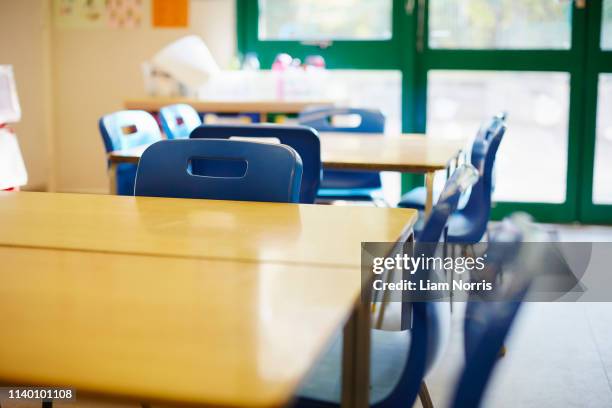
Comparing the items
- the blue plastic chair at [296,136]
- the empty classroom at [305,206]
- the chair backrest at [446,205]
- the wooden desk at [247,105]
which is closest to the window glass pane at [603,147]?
the empty classroom at [305,206]

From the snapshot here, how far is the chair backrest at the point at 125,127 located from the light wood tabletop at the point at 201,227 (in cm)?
92

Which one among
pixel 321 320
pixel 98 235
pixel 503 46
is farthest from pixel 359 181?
pixel 321 320

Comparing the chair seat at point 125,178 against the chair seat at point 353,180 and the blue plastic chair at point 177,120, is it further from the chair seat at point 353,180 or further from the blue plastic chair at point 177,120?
the chair seat at point 353,180

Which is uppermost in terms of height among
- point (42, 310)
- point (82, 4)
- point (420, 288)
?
point (82, 4)

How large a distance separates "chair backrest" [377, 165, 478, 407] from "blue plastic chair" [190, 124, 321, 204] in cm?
103

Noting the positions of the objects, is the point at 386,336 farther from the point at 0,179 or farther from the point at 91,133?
the point at 91,133

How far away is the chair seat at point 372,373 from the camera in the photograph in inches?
50.5

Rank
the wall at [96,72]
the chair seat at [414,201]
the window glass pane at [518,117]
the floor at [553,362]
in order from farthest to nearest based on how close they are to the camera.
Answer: the wall at [96,72], the window glass pane at [518,117], the chair seat at [414,201], the floor at [553,362]

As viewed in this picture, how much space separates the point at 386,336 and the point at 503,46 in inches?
135

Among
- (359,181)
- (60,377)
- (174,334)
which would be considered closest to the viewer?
(60,377)

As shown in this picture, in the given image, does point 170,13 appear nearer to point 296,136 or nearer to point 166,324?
point 296,136

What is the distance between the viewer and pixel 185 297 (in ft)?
3.18

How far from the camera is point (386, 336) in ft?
5.22

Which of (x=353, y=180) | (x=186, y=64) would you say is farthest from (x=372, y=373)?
(x=186, y=64)
